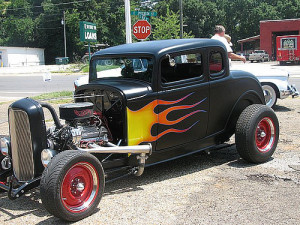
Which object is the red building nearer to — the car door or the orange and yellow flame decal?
the car door

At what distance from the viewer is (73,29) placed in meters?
66.2

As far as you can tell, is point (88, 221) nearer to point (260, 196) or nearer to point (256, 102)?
point (260, 196)

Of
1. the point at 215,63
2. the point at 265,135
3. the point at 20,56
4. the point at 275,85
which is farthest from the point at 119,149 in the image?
the point at 20,56

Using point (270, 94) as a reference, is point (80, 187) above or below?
below

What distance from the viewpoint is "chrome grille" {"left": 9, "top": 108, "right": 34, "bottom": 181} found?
13.0 feet

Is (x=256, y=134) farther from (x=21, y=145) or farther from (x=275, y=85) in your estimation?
(x=275, y=85)

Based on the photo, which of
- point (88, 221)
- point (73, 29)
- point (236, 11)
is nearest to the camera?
point (88, 221)

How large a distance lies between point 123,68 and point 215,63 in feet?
4.25

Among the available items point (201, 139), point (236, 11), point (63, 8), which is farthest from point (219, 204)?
point (236, 11)

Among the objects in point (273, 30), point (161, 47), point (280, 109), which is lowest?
point (280, 109)

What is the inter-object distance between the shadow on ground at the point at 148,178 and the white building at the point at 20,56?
57910 mm

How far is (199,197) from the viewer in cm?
425

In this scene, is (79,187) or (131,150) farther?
(131,150)

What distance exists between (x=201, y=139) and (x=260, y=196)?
4.07 feet
